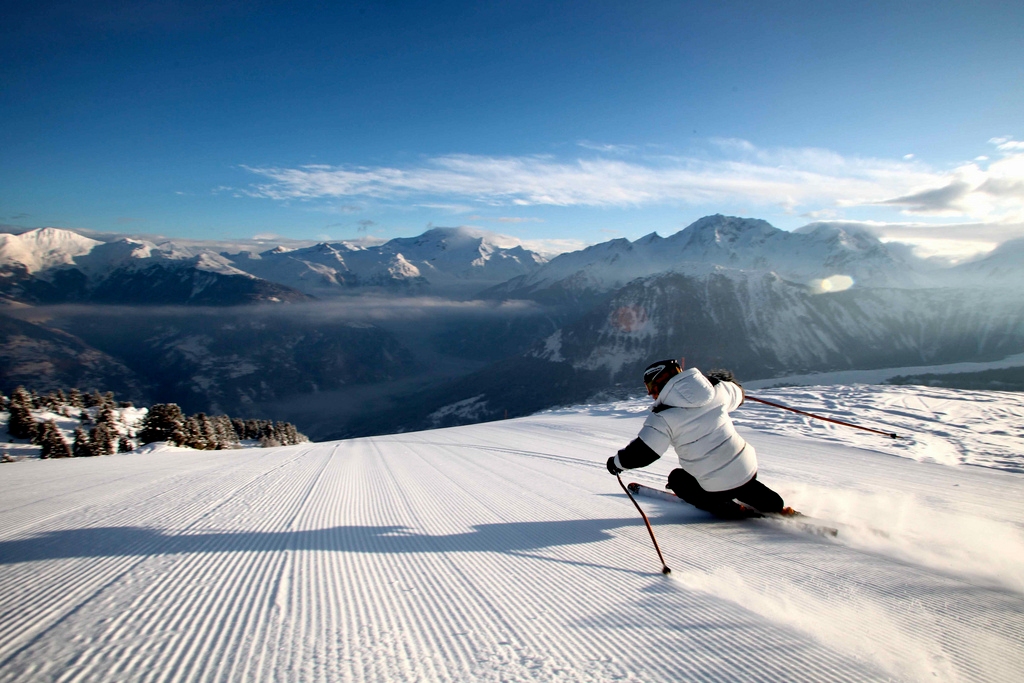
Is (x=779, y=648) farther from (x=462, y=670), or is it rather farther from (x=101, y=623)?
(x=101, y=623)

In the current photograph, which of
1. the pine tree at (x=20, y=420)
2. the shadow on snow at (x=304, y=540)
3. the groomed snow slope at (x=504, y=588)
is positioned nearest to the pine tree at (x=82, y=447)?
the pine tree at (x=20, y=420)

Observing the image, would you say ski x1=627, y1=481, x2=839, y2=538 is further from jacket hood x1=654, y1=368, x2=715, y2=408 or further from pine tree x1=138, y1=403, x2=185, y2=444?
pine tree x1=138, y1=403, x2=185, y2=444

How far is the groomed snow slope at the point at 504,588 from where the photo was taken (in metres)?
2.25

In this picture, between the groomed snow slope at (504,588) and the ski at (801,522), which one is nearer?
→ the groomed snow slope at (504,588)

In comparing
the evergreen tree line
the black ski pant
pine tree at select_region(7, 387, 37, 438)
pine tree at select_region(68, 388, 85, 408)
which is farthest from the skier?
pine tree at select_region(68, 388, 85, 408)

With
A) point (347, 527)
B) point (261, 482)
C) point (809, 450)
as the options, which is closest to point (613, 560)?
point (347, 527)

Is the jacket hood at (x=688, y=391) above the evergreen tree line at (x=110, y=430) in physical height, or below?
above

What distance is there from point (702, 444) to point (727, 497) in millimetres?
695

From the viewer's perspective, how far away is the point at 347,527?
452cm

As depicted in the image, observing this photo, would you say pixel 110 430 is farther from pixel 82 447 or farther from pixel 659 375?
pixel 659 375

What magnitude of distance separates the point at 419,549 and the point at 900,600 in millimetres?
3460

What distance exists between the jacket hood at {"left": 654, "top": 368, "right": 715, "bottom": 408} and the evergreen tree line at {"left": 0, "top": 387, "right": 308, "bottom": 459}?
2815cm

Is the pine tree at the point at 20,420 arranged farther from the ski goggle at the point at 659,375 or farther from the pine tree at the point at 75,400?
the ski goggle at the point at 659,375

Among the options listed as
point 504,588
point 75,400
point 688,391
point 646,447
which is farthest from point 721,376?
point 75,400
